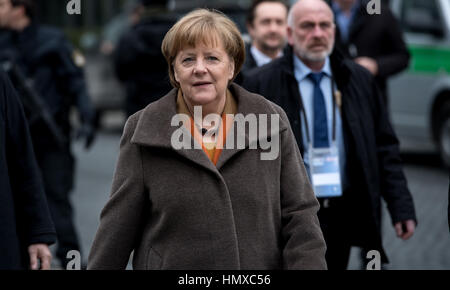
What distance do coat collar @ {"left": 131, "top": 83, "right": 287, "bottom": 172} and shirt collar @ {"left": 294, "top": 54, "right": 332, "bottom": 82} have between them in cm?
127

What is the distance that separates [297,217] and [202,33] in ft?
2.40

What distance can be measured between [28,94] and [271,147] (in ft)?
11.8

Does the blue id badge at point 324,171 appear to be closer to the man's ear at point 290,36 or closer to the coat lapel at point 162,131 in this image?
the man's ear at point 290,36

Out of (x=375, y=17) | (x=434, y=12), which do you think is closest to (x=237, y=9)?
(x=434, y=12)

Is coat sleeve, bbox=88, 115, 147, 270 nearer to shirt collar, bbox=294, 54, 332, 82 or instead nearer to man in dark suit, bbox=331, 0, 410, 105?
shirt collar, bbox=294, 54, 332, 82

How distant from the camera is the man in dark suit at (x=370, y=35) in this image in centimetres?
693

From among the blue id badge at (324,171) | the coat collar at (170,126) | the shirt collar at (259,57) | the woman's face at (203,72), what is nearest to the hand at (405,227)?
the blue id badge at (324,171)

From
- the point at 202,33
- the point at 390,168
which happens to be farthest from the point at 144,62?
the point at 202,33

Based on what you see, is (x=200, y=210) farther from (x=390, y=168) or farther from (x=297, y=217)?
(x=390, y=168)

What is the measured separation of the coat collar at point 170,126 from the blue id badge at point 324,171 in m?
1.22

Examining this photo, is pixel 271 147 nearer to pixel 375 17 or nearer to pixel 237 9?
pixel 375 17

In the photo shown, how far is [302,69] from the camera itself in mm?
4695

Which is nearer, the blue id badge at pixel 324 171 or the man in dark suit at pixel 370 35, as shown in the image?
the blue id badge at pixel 324 171

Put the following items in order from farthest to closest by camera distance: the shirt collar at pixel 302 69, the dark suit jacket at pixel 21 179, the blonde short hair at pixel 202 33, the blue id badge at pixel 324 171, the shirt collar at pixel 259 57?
the shirt collar at pixel 259 57, the shirt collar at pixel 302 69, the blue id badge at pixel 324 171, the dark suit jacket at pixel 21 179, the blonde short hair at pixel 202 33
